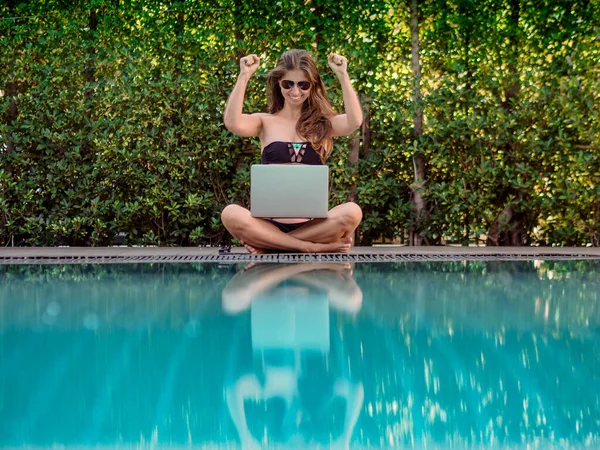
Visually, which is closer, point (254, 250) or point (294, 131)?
point (294, 131)

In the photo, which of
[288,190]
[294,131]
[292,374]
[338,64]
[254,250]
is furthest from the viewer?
[254,250]

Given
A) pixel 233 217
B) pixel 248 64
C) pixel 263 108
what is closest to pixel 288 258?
pixel 233 217

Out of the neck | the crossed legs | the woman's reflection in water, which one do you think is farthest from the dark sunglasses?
the woman's reflection in water

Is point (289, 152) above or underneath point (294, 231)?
above

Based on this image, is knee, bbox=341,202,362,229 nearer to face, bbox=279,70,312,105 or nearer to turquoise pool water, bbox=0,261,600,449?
face, bbox=279,70,312,105

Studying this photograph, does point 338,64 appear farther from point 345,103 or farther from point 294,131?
point 294,131

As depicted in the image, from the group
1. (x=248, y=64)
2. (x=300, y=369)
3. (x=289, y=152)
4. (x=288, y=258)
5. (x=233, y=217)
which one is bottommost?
(x=288, y=258)

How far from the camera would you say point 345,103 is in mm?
4734

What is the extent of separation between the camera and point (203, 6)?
6.97 meters

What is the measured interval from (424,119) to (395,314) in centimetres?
472

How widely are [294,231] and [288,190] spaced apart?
369mm

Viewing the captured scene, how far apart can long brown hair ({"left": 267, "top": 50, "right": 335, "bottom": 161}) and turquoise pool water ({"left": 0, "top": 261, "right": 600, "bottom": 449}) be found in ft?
6.17

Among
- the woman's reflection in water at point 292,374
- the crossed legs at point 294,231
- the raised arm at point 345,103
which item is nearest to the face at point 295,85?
the raised arm at point 345,103

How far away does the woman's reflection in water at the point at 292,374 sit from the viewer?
1.11 m
